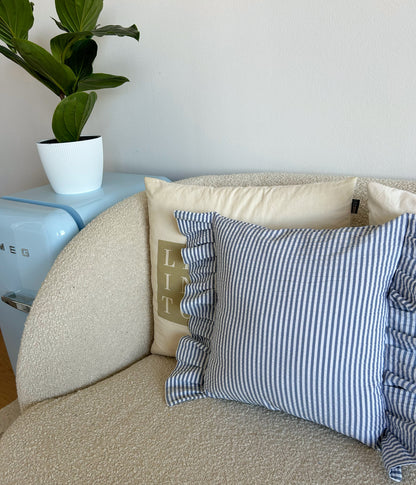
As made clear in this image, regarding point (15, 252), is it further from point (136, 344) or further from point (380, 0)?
point (380, 0)

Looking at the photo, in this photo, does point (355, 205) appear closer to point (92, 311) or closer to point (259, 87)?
point (259, 87)

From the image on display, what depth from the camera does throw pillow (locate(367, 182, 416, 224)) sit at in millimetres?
688

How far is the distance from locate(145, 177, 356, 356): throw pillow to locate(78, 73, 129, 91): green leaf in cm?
35

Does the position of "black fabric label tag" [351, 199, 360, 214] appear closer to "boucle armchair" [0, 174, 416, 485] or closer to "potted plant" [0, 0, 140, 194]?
"boucle armchair" [0, 174, 416, 485]

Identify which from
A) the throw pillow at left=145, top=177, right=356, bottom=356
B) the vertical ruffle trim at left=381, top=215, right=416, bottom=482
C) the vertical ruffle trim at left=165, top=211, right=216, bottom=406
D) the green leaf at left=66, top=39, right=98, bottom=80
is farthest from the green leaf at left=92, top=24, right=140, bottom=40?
the vertical ruffle trim at left=381, top=215, right=416, bottom=482

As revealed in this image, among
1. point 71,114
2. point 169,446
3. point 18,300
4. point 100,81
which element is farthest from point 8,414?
point 100,81

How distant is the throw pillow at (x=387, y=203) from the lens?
0.69 m

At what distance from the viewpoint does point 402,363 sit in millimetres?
637

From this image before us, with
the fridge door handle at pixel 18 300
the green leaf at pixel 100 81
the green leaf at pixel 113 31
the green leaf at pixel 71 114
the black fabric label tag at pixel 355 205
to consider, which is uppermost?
the green leaf at pixel 113 31

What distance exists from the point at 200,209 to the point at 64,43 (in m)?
0.58

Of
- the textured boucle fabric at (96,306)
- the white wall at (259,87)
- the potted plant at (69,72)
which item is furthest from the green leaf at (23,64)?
the textured boucle fabric at (96,306)

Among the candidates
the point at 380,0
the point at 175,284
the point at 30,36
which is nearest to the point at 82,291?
the point at 175,284

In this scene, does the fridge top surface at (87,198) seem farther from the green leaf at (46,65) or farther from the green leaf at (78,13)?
the green leaf at (78,13)

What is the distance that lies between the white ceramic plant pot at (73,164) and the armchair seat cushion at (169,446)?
560 mm
